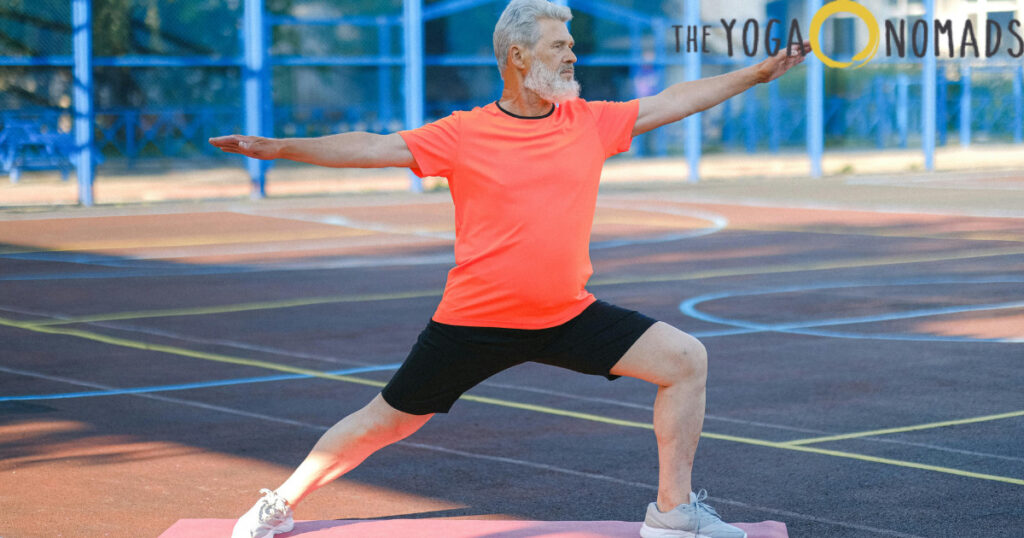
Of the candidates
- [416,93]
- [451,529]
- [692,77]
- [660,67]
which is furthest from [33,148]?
[451,529]

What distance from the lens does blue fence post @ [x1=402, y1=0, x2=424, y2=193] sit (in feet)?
86.1

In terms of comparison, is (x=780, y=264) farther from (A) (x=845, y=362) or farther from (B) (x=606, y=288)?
(A) (x=845, y=362)

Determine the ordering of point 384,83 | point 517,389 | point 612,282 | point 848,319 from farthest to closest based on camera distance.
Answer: point 384,83, point 612,282, point 848,319, point 517,389

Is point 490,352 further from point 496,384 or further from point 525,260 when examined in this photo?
point 496,384

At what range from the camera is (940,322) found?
11.0 meters

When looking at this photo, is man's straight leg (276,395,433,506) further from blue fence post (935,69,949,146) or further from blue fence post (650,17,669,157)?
blue fence post (935,69,949,146)

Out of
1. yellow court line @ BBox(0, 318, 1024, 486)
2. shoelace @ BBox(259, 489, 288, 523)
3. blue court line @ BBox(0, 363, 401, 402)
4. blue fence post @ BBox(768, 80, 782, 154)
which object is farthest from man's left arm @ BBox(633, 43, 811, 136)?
blue fence post @ BBox(768, 80, 782, 154)

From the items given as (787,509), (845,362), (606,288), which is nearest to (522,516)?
(787,509)

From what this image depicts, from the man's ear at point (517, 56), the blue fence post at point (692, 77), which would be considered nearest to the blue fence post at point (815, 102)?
the blue fence post at point (692, 77)

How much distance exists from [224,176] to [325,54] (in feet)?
15.6

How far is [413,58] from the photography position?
2659cm

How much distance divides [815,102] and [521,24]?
25.6m

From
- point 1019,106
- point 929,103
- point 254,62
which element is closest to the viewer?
point 254,62

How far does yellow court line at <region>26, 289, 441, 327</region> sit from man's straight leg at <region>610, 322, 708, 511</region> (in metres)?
7.26
